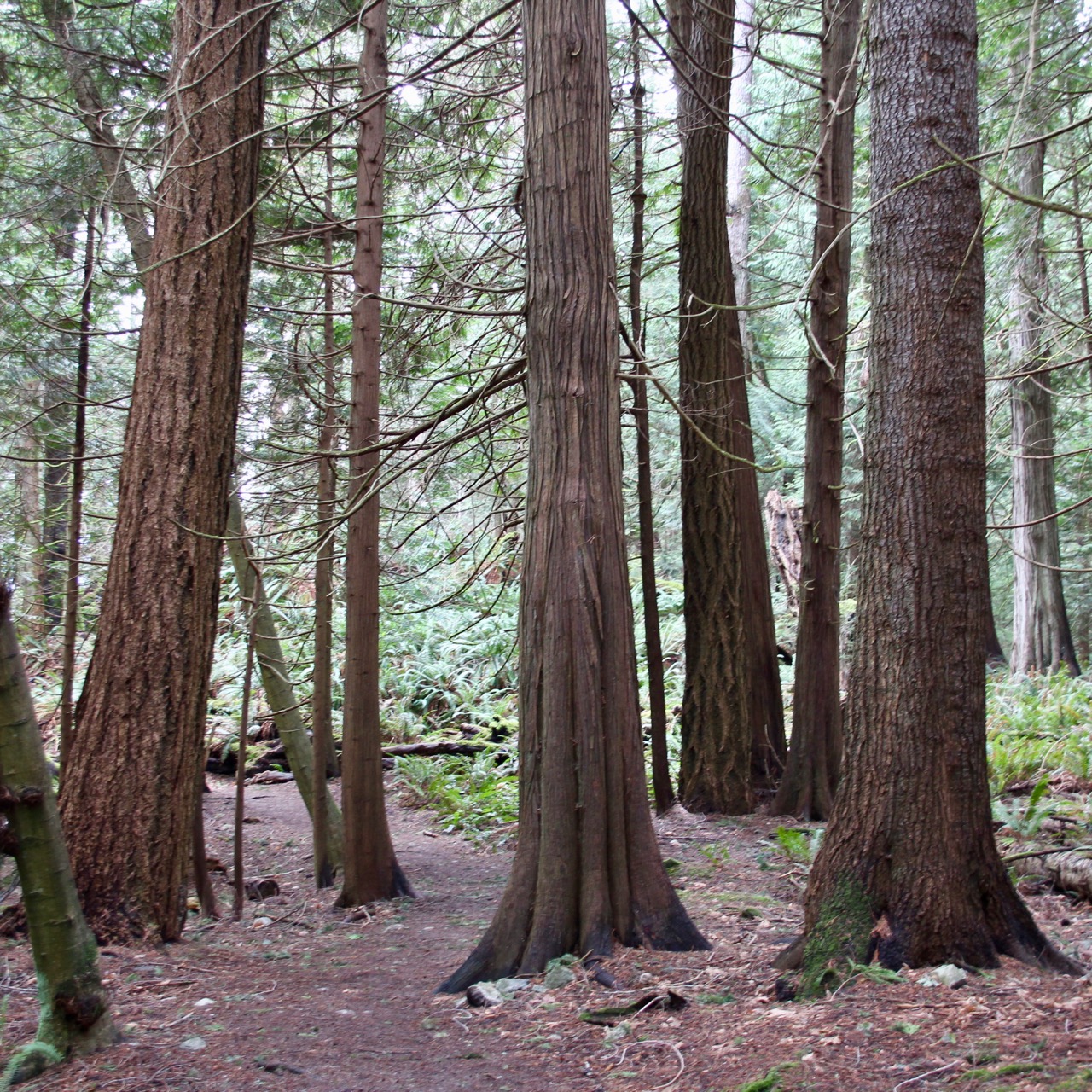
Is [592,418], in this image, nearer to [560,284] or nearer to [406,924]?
[560,284]

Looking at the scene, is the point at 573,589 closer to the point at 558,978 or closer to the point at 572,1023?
the point at 558,978

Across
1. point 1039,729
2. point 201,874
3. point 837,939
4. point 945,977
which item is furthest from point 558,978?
point 1039,729

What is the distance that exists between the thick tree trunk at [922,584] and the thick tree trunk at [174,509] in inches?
139

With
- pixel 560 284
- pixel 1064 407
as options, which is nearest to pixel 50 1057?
pixel 560 284

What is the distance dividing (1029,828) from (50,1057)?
5975 millimetres

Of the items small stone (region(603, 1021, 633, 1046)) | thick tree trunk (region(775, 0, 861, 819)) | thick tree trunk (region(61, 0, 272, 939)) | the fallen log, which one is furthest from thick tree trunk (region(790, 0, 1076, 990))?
thick tree trunk (region(775, 0, 861, 819))

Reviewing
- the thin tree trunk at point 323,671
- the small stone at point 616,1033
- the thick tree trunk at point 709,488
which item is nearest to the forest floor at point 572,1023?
the small stone at point 616,1033

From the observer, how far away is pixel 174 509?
5406mm

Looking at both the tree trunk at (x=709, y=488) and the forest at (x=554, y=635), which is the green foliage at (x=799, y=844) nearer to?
the forest at (x=554, y=635)

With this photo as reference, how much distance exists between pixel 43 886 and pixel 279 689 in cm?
528

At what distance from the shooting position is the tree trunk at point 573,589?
15.4ft

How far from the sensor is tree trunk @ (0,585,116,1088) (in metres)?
2.97

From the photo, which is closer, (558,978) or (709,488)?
(558,978)

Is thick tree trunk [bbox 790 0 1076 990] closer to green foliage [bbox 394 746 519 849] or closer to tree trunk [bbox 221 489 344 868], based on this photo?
tree trunk [bbox 221 489 344 868]
